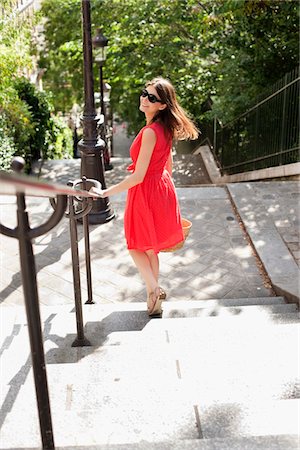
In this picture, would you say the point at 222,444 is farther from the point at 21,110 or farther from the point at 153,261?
the point at 21,110

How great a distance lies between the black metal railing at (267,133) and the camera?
7.95 meters

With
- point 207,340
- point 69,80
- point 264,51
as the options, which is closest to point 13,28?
point 264,51

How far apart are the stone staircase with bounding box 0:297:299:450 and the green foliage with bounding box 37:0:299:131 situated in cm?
587

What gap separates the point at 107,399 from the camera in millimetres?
2510

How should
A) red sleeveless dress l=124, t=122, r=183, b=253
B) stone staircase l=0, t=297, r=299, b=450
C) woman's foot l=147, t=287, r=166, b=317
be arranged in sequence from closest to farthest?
stone staircase l=0, t=297, r=299, b=450
red sleeveless dress l=124, t=122, r=183, b=253
woman's foot l=147, t=287, r=166, b=317

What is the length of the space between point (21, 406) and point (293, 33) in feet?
27.4

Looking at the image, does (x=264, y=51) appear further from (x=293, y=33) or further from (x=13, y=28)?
(x=13, y=28)

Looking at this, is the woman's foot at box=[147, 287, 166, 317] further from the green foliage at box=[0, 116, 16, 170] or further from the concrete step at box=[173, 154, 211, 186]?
the concrete step at box=[173, 154, 211, 186]

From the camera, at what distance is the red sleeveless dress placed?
12.9 ft

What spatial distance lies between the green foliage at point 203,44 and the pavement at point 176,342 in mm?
3548

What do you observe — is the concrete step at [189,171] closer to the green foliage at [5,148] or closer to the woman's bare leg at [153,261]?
the green foliage at [5,148]

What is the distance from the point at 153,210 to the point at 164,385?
5.20 feet

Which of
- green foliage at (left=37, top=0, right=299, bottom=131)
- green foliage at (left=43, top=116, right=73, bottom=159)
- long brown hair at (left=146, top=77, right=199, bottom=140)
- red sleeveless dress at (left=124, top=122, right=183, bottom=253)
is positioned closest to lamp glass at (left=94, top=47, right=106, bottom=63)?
green foliage at (left=37, top=0, right=299, bottom=131)

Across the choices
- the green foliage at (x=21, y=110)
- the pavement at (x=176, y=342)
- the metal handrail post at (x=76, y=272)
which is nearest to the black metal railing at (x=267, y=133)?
the pavement at (x=176, y=342)
